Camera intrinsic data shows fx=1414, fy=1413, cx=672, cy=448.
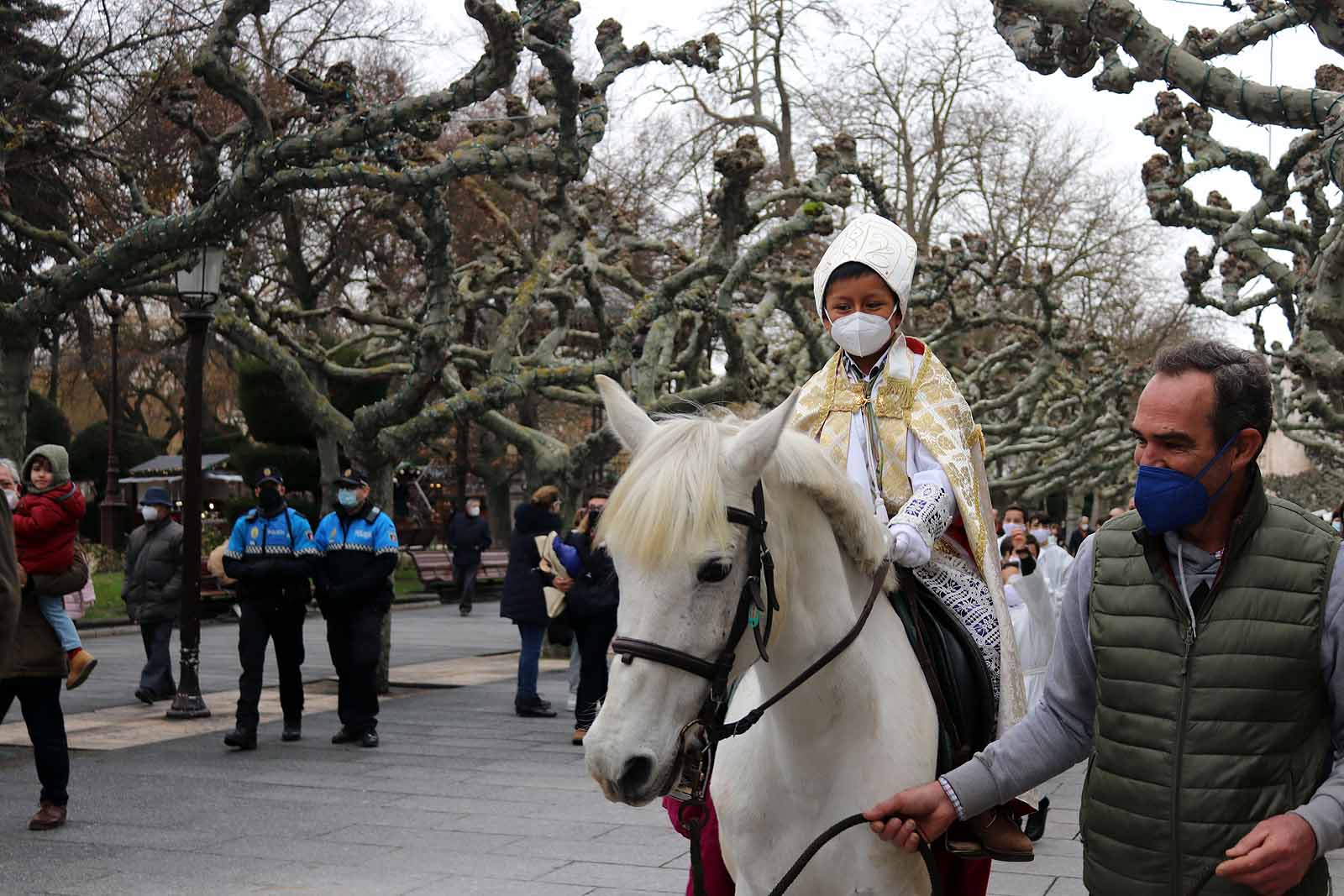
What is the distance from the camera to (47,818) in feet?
24.8

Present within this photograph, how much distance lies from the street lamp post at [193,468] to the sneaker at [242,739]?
1641 millimetres

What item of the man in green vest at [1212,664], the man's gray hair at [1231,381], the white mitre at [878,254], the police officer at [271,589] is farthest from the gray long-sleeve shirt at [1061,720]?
the police officer at [271,589]

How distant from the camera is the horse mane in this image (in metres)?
2.78

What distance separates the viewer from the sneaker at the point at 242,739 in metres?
10.3

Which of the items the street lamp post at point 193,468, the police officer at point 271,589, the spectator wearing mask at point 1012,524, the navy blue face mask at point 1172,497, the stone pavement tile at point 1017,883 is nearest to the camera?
the navy blue face mask at point 1172,497

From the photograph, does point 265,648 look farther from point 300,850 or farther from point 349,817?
point 300,850

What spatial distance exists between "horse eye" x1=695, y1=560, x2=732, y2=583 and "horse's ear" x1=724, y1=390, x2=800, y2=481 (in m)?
0.22

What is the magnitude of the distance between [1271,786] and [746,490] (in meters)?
1.14

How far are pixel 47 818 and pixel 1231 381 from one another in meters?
6.96

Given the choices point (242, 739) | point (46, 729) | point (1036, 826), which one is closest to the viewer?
point (46, 729)

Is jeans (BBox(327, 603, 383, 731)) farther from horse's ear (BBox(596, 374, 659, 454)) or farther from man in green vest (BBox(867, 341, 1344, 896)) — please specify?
man in green vest (BBox(867, 341, 1344, 896))

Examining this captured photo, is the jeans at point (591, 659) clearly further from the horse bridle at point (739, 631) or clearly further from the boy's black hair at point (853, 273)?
the horse bridle at point (739, 631)

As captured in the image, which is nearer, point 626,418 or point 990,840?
point 626,418

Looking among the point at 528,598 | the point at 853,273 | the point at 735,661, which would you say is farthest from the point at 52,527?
the point at 735,661
